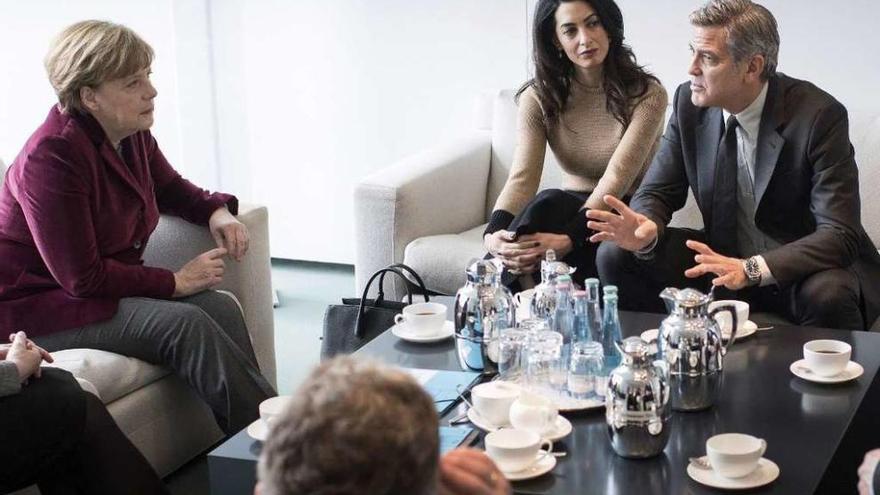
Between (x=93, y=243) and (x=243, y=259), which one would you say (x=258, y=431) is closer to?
(x=93, y=243)

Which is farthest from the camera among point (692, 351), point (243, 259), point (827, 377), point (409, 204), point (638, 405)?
point (409, 204)

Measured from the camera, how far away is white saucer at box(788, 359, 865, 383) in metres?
2.18

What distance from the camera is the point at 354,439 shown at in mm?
955

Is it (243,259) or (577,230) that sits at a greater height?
(577,230)

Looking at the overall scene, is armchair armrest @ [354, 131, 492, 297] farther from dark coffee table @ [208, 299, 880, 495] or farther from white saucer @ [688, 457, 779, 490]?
white saucer @ [688, 457, 779, 490]

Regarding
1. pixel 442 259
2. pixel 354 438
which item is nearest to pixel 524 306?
pixel 442 259

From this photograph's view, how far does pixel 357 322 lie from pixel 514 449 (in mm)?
1002

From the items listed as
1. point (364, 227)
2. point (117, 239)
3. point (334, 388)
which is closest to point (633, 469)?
point (334, 388)

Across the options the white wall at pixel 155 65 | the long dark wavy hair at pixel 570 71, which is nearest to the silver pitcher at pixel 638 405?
the long dark wavy hair at pixel 570 71

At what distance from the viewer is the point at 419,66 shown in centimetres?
438

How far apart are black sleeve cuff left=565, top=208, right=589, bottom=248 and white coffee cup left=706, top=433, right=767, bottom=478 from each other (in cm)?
135

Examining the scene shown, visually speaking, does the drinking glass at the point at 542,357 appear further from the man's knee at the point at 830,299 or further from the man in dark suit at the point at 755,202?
the man's knee at the point at 830,299

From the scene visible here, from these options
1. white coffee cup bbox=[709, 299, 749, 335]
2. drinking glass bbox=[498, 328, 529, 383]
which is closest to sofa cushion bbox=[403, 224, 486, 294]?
white coffee cup bbox=[709, 299, 749, 335]

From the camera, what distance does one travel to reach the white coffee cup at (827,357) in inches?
86.4
